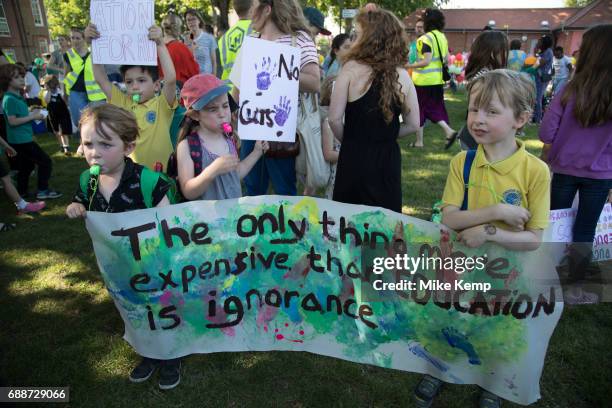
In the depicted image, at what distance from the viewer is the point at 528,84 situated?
1.92 metres

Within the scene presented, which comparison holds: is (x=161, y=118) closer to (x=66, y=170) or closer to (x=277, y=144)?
(x=277, y=144)

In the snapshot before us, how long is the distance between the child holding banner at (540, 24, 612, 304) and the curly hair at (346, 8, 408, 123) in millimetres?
1224

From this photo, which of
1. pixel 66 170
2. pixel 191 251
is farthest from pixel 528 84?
pixel 66 170

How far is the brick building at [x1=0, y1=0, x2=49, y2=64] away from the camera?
965 inches

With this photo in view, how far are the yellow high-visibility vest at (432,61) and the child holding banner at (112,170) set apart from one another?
212 inches

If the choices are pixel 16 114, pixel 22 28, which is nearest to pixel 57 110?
pixel 16 114

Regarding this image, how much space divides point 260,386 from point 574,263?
261cm

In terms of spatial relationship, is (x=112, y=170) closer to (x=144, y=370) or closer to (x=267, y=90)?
(x=267, y=90)

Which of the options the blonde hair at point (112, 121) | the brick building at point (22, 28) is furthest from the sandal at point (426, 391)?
the brick building at point (22, 28)

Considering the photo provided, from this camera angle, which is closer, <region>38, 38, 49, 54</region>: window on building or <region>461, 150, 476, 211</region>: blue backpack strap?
<region>461, 150, 476, 211</region>: blue backpack strap

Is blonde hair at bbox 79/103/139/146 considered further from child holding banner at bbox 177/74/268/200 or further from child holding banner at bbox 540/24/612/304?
child holding banner at bbox 540/24/612/304

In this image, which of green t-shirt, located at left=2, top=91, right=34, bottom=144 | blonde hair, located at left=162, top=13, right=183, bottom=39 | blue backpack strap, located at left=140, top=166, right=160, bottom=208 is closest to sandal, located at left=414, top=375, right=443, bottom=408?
blue backpack strap, located at left=140, top=166, right=160, bottom=208

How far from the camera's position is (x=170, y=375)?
94.8 inches

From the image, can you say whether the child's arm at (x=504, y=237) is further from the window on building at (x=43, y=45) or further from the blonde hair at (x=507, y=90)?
the window on building at (x=43, y=45)
